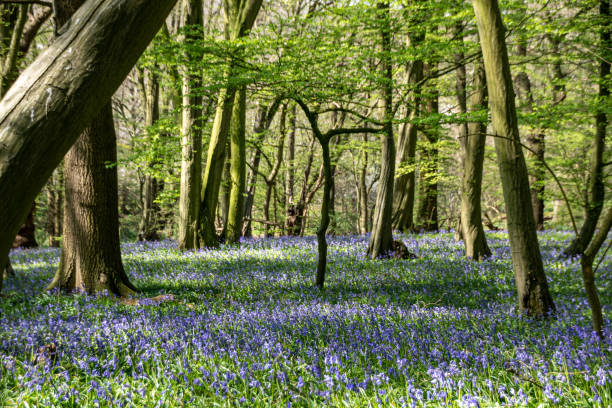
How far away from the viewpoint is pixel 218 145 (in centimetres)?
→ 1159

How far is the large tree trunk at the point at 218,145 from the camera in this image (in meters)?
11.3

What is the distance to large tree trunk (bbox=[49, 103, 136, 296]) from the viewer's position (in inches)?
234

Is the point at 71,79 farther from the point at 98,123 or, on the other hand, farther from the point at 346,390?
the point at 98,123

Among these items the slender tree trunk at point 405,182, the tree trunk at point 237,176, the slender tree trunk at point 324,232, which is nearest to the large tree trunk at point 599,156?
the slender tree trunk at point 405,182

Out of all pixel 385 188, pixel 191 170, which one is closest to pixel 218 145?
pixel 191 170

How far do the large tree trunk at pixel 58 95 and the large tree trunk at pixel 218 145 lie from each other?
9.45 m

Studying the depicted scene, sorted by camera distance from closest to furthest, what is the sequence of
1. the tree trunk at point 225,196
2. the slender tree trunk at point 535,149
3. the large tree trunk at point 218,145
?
the large tree trunk at point 218,145
the tree trunk at point 225,196
the slender tree trunk at point 535,149

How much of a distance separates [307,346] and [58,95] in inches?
110

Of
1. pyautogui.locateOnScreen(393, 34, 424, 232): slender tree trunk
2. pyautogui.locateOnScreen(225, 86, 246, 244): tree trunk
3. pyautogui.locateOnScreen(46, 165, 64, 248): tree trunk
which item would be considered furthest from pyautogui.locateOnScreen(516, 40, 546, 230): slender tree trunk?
pyautogui.locateOnScreen(46, 165, 64, 248): tree trunk

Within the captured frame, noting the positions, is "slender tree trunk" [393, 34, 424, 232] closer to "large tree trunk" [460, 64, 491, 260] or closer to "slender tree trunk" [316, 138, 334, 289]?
"large tree trunk" [460, 64, 491, 260]

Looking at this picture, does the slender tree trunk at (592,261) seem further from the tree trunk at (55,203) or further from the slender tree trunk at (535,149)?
the tree trunk at (55,203)

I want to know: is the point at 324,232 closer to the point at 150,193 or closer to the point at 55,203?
the point at 150,193

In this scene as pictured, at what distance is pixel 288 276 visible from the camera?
6957 mm

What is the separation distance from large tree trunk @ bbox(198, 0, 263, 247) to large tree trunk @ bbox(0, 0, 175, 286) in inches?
372
